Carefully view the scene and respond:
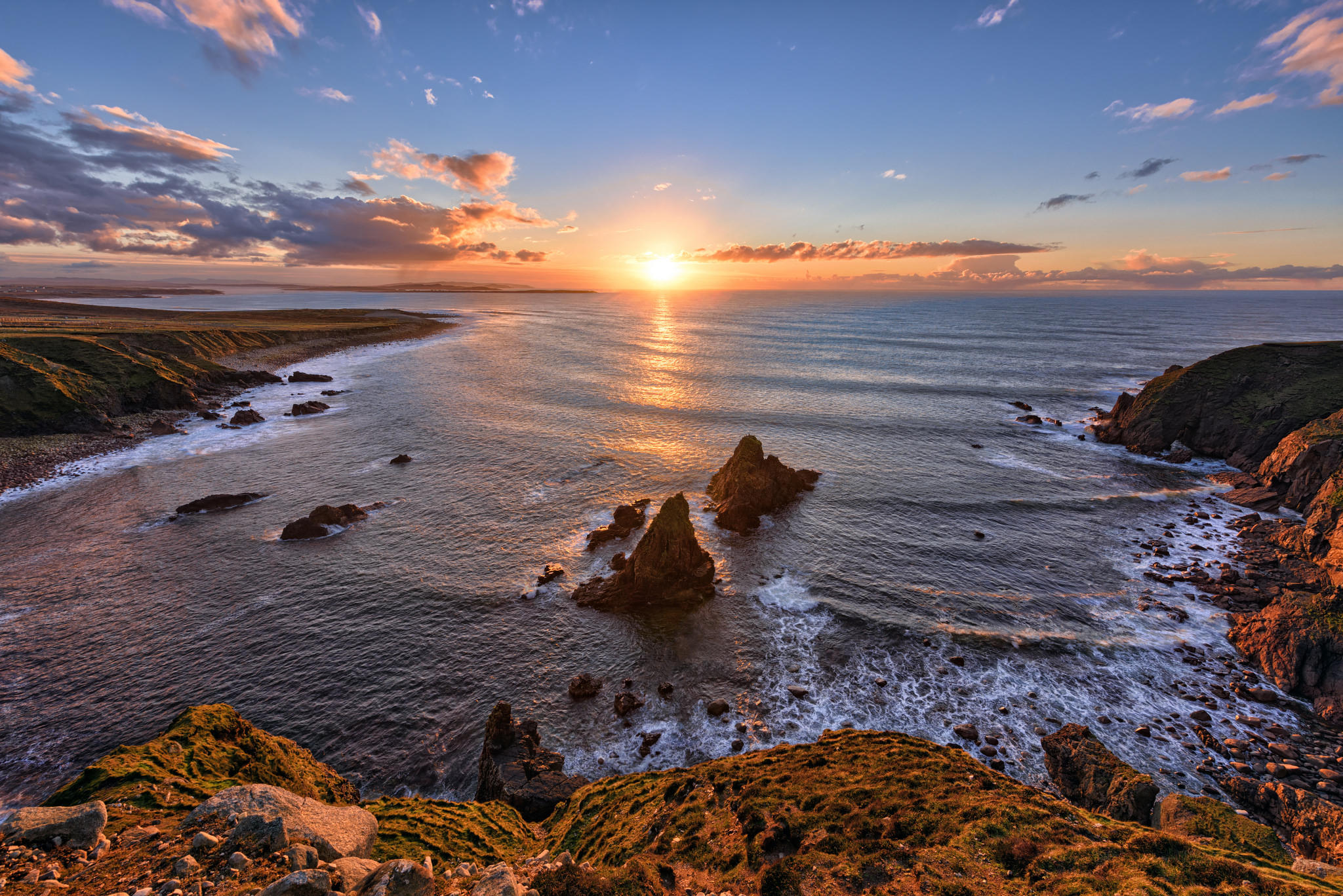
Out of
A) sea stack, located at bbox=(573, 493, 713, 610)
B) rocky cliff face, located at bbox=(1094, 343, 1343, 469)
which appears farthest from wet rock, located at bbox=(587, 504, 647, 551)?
rocky cliff face, located at bbox=(1094, 343, 1343, 469)

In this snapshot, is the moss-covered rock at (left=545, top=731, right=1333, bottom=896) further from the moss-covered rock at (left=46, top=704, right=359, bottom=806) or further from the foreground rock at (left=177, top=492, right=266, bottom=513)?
the foreground rock at (left=177, top=492, right=266, bottom=513)

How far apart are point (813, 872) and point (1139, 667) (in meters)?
27.1

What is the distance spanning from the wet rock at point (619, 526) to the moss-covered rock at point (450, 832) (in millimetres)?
22210

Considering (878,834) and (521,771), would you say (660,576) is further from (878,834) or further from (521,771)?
(878,834)

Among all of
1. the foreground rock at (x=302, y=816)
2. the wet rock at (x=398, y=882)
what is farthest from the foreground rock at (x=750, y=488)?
the wet rock at (x=398, y=882)

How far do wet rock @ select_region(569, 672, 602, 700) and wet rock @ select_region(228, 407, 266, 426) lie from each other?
72282 millimetres

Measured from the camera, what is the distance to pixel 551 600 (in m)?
34.5

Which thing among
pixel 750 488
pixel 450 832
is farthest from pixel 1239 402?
pixel 450 832

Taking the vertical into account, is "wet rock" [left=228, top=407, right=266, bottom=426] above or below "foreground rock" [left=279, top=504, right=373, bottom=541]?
above

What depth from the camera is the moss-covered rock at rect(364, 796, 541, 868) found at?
49.7ft

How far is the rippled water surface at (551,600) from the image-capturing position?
25328mm

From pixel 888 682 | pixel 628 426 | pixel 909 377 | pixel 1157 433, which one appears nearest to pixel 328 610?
pixel 888 682

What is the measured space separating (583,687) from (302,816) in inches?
607

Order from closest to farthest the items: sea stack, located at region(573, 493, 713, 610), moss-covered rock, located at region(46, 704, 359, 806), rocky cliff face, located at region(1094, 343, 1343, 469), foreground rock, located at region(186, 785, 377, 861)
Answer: foreground rock, located at region(186, 785, 377, 861)
moss-covered rock, located at region(46, 704, 359, 806)
sea stack, located at region(573, 493, 713, 610)
rocky cliff face, located at region(1094, 343, 1343, 469)
